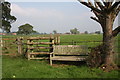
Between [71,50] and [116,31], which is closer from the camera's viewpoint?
[116,31]

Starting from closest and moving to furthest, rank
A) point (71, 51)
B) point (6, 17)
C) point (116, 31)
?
point (116, 31)
point (71, 51)
point (6, 17)

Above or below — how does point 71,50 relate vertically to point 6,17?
below

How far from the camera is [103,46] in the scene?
6223mm

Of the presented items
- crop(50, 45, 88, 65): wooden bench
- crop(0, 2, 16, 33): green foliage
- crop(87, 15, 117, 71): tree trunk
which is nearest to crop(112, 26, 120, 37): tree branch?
crop(87, 15, 117, 71): tree trunk

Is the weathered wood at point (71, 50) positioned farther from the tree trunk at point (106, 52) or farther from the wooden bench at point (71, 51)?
the tree trunk at point (106, 52)

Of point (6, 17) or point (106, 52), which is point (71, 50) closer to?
point (106, 52)

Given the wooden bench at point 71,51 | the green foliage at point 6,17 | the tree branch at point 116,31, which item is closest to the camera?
the tree branch at point 116,31

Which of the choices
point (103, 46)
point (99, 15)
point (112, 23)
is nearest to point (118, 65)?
point (103, 46)

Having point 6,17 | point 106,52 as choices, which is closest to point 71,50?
point 106,52

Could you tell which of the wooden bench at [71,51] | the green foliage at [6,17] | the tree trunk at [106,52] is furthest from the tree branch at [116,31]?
the green foliage at [6,17]

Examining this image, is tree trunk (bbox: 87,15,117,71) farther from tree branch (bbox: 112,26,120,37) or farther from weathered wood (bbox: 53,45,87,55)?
weathered wood (bbox: 53,45,87,55)

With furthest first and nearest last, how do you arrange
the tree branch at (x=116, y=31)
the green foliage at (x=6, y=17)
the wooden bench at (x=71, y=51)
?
the green foliage at (x=6, y=17) → the wooden bench at (x=71, y=51) → the tree branch at (x=116, y=31)

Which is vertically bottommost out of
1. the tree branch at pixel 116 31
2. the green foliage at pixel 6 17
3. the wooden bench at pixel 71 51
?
the wooden bench at pixel 71 51

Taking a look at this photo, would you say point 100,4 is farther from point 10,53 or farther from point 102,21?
point 10,53
